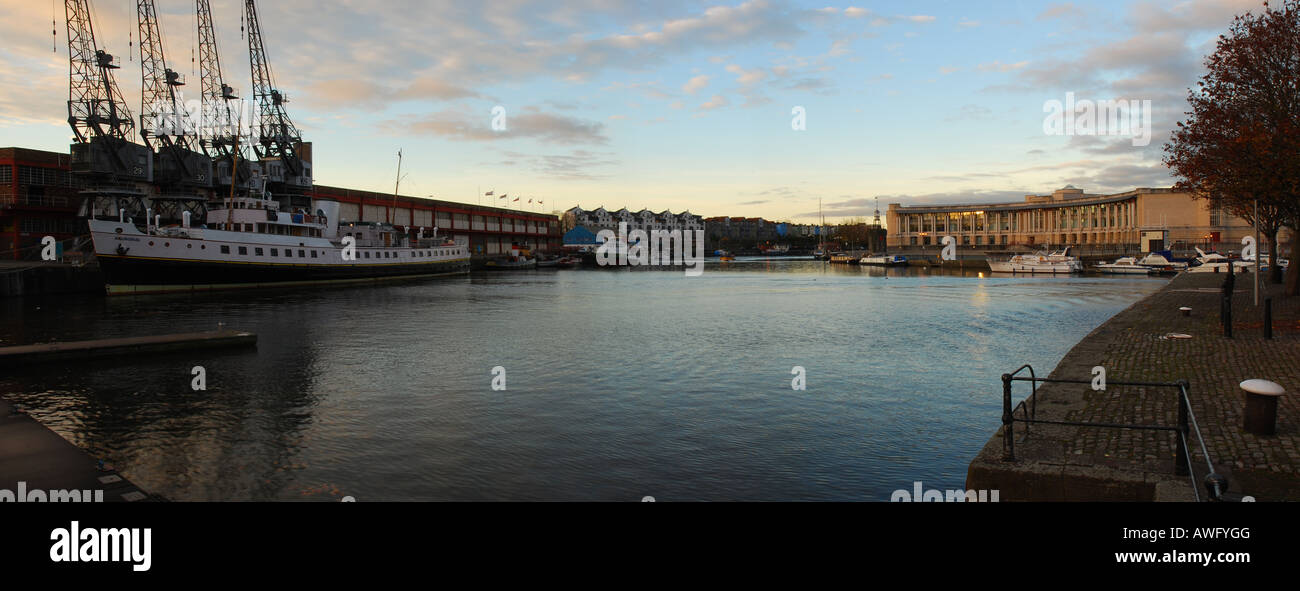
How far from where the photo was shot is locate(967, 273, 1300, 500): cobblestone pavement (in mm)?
7734

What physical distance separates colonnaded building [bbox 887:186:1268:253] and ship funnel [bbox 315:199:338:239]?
265 feet

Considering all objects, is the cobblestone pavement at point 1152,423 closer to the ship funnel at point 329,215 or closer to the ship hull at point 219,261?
the ship hull at point 219,261

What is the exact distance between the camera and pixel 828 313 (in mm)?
38812

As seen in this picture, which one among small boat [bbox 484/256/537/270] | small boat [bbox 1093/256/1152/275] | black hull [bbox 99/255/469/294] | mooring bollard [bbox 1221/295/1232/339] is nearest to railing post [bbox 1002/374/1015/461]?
mooring bollard [bbox 1221/295/1232/339]

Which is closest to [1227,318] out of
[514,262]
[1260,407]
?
[1260,407]

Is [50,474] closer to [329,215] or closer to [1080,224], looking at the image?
[329,215]

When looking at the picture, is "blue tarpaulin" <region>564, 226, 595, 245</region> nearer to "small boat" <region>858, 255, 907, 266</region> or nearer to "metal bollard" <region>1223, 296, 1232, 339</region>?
"small boat" <region>858, 255, 907, 266</region>

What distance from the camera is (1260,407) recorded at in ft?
29.3

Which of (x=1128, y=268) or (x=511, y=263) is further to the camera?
(x=511, y=263)

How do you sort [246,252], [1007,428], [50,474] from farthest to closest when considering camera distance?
1. [246,252]
2. [50,474]
3. [1007,428]

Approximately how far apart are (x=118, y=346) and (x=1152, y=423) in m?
26.4
